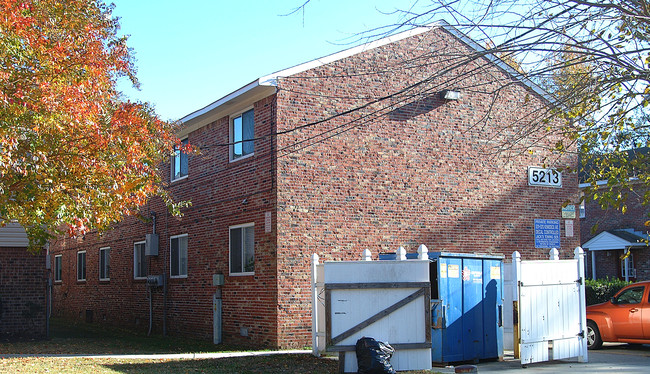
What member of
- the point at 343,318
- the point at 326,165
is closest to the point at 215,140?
the point at 326,165

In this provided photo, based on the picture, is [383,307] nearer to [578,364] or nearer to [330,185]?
[578,364]

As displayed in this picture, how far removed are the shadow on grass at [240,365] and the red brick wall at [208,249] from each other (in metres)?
2.14

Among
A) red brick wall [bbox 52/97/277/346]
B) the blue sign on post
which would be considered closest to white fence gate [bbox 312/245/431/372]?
red brick wall [bbox 52/97/277/346]

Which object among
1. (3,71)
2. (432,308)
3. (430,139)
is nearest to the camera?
(3,71)

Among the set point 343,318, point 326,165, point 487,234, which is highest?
point 326,165

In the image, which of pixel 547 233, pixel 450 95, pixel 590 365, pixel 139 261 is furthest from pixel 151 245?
pixel 590 365

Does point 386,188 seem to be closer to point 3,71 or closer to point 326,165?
point 326,165

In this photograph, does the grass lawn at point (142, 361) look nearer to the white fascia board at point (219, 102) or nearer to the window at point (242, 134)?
the window at point (242, 134)

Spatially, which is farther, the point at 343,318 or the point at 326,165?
the point at 326,165

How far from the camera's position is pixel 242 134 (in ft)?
59.7

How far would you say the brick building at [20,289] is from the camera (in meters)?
18.2

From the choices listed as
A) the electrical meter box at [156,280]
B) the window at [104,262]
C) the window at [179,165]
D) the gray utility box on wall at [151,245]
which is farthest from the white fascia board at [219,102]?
the window at [104,262]

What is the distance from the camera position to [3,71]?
11.5 meters

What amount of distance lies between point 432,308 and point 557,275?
265 centimetres
